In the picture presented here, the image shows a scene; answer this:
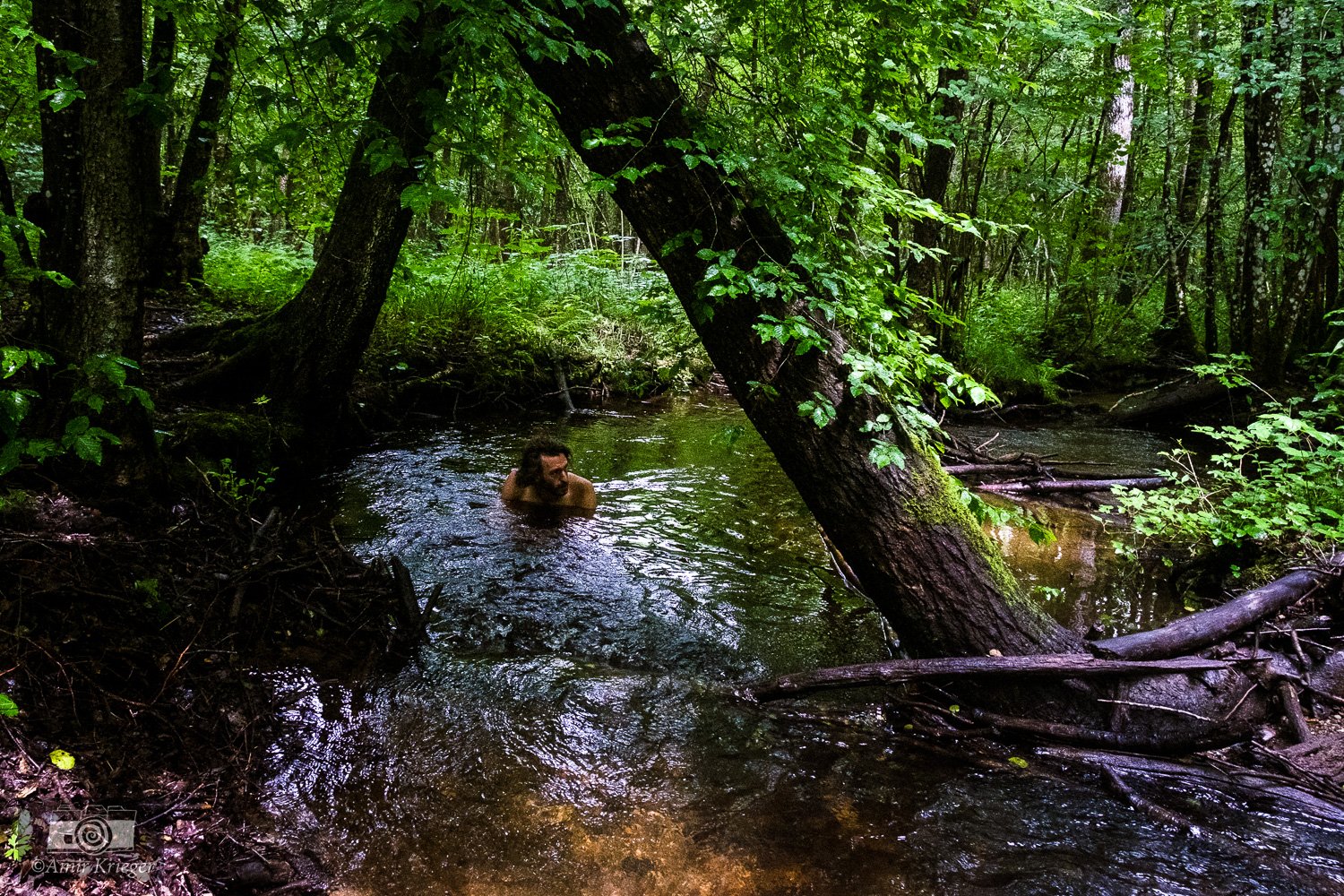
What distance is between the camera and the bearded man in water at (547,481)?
23.4ft

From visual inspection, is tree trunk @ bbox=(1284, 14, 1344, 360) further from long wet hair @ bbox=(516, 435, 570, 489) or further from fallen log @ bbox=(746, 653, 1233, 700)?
long wet hair @ bbox=(516, 435, 570, 489)

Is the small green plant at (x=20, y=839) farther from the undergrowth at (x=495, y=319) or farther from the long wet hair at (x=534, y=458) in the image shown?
the undergrowth at (x=495, y=319)

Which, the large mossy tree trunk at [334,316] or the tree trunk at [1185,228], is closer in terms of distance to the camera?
the large mossy tree trunk at [334,316]

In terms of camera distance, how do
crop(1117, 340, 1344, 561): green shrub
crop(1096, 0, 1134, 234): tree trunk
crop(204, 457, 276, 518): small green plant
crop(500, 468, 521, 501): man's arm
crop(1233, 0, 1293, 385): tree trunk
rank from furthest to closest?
1. crop(1096, 0, 1134, 234): tree trunk
2. crop(1233, 0, 1293, 385): tree trunk
3. crop(500, 468, 521, 501): man's arm
4. crop(204, 457, 276, 518): small green plant
5. crop(1117, 340, 1344, 561): green shrub

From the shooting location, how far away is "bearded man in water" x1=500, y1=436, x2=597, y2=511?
23.4ft

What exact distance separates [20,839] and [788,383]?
11.1 feet

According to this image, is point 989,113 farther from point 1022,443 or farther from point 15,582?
point 15,582

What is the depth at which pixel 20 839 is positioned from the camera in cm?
193

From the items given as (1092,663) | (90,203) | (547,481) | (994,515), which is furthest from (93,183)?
(1092,663)

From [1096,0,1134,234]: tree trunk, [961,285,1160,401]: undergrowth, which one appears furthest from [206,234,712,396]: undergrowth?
[1096,0,1134,234]: tree trunk

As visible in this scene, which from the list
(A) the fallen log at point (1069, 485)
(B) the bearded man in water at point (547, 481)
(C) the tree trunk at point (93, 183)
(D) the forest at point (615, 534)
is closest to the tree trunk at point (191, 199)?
(D) the forest at point (615, 534)

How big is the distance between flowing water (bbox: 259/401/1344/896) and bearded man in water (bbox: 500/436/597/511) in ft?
3.95

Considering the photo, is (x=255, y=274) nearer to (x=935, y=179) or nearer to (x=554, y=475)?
(x=554, y=475)

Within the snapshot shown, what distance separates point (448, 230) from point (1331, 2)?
34.5ft
